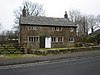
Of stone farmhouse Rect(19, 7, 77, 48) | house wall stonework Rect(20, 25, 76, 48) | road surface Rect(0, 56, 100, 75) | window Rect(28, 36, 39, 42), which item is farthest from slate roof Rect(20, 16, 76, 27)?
road surface Rect(0, 56, 100, 75)

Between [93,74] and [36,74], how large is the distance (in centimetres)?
318

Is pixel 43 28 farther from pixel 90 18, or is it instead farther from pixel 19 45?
pixel 90 18

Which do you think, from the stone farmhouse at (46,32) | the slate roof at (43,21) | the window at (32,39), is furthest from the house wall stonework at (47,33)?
the slate roof at (43,21)

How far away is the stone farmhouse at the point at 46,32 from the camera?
142ft

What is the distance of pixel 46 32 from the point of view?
149 ft

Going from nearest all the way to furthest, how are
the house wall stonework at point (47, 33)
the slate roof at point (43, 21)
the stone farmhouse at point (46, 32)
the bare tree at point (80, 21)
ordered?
the house wall stonework at point (47, 33) < the stone farmhouse at point (46, 32) < the slate roof at point (43, 21) < the bare tree at point (80, 21)

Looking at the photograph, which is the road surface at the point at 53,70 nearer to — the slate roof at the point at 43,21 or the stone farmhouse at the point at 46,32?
the stone farmhouse at the point at 46,32

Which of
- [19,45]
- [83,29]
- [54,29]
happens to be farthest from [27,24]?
[83,29]

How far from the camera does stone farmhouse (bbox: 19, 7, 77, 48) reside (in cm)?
4319

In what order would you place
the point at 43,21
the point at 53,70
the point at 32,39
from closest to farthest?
the point at 53,70, the point at 32,39, the point at 43,21

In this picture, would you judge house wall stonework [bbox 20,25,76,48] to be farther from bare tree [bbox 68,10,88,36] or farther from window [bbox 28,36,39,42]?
bare tree [bbox 68,10,88,36]

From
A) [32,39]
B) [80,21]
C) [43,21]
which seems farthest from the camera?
[80,21]

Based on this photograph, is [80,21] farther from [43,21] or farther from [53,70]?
[53,70]

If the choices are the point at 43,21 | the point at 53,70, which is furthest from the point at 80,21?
Answer: the point at 53,70
